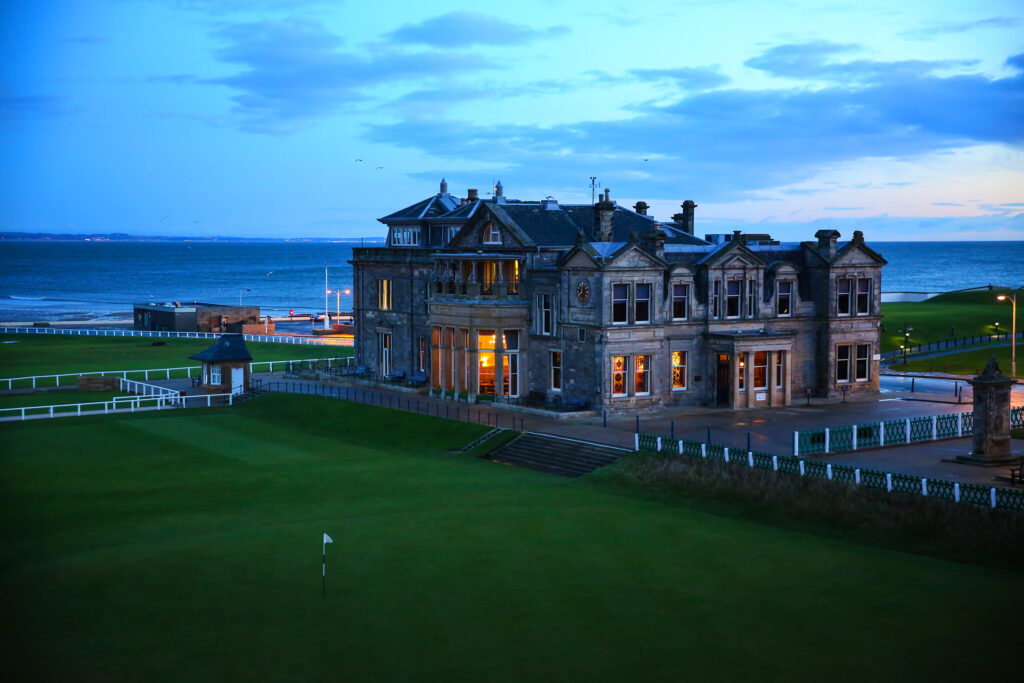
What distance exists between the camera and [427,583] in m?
27.4

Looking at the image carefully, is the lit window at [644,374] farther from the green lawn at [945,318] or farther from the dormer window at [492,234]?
the green lawn at [945,318]

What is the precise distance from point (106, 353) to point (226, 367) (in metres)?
29.0

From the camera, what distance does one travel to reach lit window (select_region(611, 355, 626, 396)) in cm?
5225

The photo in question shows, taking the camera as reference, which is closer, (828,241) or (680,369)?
(680,369)

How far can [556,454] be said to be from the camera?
45.2 metres

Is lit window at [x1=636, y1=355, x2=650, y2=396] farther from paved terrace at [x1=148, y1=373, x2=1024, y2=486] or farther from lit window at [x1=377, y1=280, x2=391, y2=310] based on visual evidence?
lit window at [x1=377, y1=280, x2=391, y2=310]


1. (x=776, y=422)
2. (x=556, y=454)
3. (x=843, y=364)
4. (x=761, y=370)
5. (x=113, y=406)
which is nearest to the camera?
(x=556, y=454)

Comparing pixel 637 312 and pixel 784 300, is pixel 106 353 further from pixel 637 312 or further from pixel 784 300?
pixel 784 300

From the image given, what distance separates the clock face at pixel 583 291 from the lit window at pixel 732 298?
7910 millimetres

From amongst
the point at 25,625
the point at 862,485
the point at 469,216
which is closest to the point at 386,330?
the point at 469,216

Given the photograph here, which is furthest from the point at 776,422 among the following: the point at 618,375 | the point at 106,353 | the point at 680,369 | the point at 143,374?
the point at 106,353

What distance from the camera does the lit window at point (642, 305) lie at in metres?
53.1

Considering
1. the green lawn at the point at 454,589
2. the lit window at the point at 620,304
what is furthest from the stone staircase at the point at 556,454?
the lit window at the point at 620,304

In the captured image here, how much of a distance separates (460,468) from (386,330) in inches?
934
